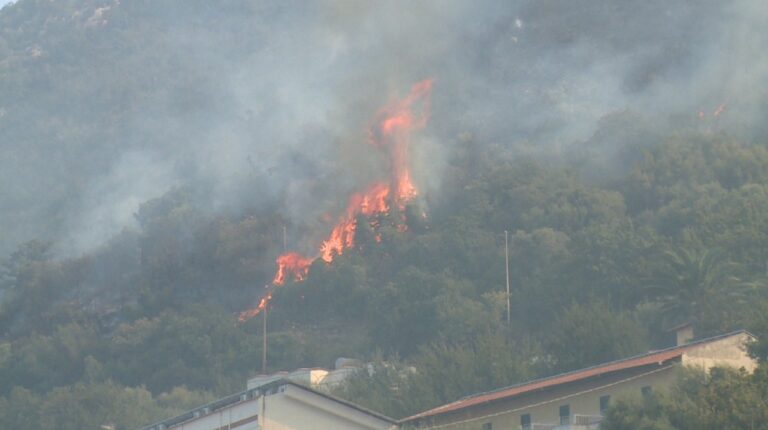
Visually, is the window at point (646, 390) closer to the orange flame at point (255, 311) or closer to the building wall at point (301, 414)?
the building wall at point (301, 414)

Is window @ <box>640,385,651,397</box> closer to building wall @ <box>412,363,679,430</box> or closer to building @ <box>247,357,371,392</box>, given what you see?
building wall @ <box>412,363,679,430</box>

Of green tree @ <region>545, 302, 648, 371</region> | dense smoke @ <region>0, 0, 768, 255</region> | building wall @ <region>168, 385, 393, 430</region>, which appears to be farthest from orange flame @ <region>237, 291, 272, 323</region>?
building wall @ <region>168, 385, 393, 430</region>

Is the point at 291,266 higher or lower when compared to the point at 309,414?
higher

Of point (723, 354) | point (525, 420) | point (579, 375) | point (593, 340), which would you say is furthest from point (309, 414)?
point (593, 340)

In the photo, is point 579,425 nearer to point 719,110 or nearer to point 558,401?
point 558,401

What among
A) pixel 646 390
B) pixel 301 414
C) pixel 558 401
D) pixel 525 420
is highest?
pixel 558 401

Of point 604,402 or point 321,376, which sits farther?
point 321,376

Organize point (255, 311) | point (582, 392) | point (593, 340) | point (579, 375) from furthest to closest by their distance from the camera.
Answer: point (255, 311) → point (593, 340) → point (579, 375) → point (582, 392)

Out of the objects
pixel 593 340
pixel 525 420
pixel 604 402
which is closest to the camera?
pixel 604 402
